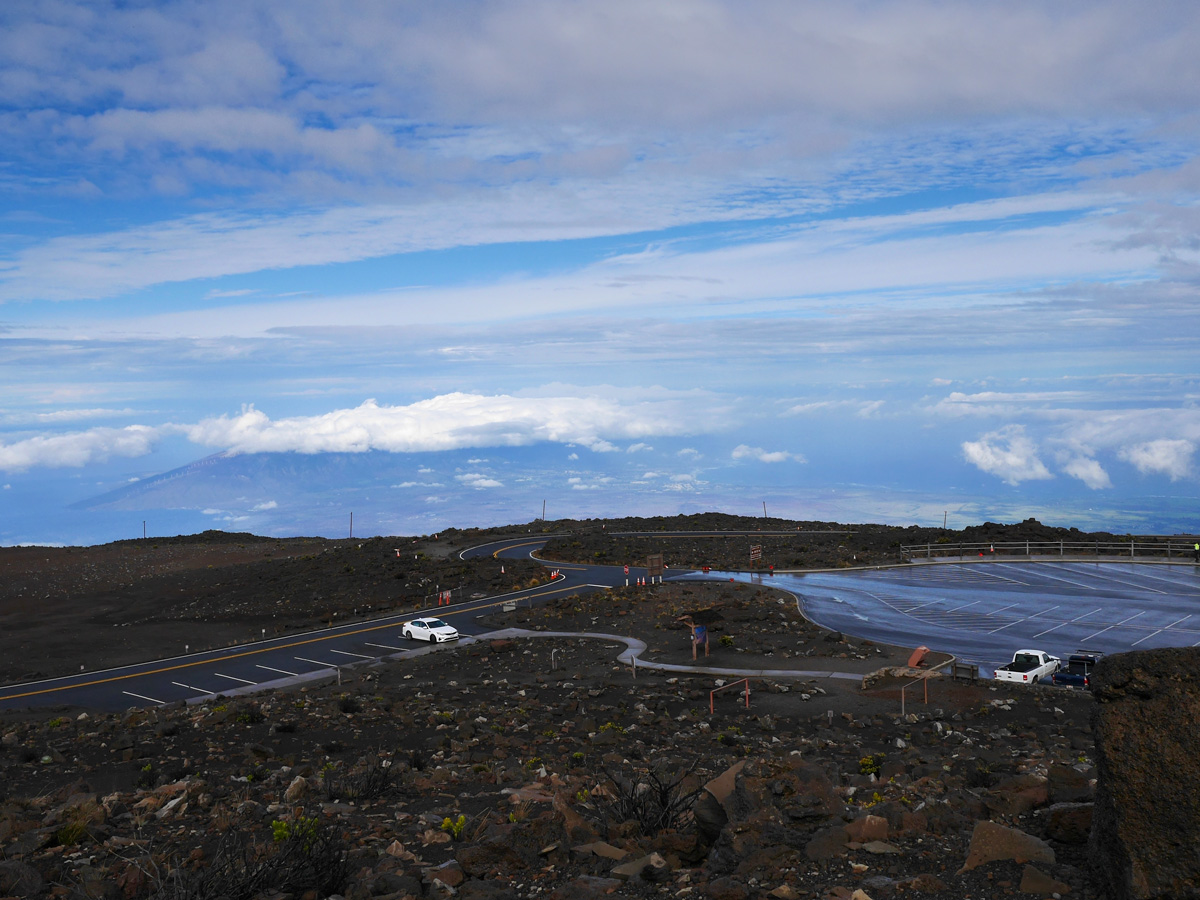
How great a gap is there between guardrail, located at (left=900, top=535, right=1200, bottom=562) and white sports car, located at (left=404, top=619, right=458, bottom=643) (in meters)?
37.1

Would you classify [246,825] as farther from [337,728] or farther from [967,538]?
[967,538]

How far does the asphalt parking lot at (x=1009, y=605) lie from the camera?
116ft

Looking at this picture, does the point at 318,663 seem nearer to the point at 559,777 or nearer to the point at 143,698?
the point at 143,698

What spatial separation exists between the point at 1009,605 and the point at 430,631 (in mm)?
30895

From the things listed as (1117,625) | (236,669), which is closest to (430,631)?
(236,669)

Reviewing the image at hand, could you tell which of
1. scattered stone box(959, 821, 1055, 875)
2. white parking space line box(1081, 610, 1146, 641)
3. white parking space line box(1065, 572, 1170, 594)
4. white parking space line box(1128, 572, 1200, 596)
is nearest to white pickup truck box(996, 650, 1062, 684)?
white parking space line box(1081, 610, 1146, 641)

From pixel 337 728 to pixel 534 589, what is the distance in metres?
33.5

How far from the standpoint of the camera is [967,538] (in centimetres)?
6638

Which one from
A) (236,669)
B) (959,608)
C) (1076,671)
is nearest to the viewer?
(1076,671)

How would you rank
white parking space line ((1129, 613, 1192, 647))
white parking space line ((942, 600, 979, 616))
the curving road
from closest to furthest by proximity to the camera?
white parking space line ((1129, 613, 1192, 647))
the curving road
white parking space line ((942, 600, 979, 616))

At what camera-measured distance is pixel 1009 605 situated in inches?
1719

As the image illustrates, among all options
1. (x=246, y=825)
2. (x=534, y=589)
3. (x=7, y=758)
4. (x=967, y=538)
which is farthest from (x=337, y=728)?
(x=967, y=538)

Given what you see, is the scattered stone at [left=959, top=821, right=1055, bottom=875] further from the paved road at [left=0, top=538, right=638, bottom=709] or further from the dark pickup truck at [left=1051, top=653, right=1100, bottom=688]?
the paved road at [left=0, top=538, right=638, bottom=709]

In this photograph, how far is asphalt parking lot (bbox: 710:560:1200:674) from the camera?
3534 centimetres
